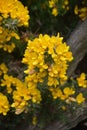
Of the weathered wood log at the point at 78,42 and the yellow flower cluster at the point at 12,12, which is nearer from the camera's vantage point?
the yellow flower cluster at the point at 12,12

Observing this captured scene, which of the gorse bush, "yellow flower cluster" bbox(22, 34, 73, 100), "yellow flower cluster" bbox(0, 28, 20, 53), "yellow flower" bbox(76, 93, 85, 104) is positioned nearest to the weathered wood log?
the gorse bush

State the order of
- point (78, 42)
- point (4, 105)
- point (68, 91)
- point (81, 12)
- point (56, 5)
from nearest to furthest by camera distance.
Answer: point (4, 105)
point (68, 91)
point (78, 42)
point (56, 5)
point (81, 12)

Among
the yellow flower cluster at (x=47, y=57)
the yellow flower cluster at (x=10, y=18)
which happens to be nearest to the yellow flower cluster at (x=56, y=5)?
the yellow flower cluster at (x=10, y=18)

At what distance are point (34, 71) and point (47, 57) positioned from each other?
131 mm

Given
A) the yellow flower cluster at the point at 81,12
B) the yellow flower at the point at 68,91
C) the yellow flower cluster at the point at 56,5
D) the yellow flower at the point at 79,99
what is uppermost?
the yellow flower cluster at the point at 56,5

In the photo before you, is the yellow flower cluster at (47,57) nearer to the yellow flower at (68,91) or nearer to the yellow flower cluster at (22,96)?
the yellow flower cluster at (22,96)

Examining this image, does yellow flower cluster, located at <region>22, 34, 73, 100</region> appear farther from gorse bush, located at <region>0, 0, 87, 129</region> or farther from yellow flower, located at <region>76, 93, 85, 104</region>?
yellow flower, located at <region>76, 93, 85, 104</region>

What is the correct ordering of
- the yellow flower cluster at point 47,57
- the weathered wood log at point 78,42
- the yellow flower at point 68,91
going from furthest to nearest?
the weathered wood log at point 78,42 → the yellow flower at point 68,91 → the yellow flower cluster at point 47,57

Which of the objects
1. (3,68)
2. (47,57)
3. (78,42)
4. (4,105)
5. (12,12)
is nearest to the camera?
(47,57)

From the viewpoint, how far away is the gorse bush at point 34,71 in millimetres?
2643

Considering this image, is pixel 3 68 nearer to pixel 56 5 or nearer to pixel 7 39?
pixel 7 39

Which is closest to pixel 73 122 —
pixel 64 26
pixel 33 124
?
pixel 33 124

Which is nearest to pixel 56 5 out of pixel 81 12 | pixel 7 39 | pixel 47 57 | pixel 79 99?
pixel 81 12

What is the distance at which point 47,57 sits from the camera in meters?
2.64
